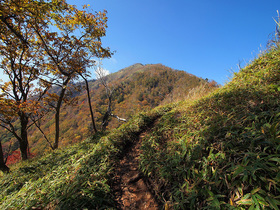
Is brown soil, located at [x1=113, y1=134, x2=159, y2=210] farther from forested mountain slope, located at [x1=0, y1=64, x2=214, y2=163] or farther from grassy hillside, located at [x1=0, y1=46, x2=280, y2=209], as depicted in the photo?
forested mountain slope, located at [x1=0, y1=64, x2=214, y2=163]

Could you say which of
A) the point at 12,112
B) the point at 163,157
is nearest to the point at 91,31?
the point at 12,112

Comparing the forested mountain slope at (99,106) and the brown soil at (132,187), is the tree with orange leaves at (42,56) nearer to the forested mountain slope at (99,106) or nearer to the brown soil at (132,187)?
the forested mountain slope at (99,106)

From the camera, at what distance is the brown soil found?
4.92ft

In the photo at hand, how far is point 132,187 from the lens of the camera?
1.76 metres

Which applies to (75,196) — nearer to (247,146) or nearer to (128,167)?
(128,167)

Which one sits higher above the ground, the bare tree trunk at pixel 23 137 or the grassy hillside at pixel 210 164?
the bare tree trunk at pixel 23 137

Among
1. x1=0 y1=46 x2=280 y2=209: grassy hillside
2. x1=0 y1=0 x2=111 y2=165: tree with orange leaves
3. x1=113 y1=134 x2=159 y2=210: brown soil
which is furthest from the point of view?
x1=0 y1=0 x2=111 y2=165: tree with orange leaves

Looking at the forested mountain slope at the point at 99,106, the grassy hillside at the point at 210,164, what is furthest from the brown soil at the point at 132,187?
the forested mountain slope at the point at 99,106

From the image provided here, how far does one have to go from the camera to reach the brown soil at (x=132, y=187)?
59.0 inches

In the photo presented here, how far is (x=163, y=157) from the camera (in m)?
1.79

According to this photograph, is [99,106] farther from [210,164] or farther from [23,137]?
[210,164]

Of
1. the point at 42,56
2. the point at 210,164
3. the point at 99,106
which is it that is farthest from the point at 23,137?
the point at 99,106

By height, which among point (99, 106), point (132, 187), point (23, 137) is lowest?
point (132, 187)

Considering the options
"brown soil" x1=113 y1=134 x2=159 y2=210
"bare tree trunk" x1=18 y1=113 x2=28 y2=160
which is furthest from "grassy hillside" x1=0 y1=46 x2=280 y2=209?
"bare tree trunk" x1=18 y1=113 x2=28 y2=160
